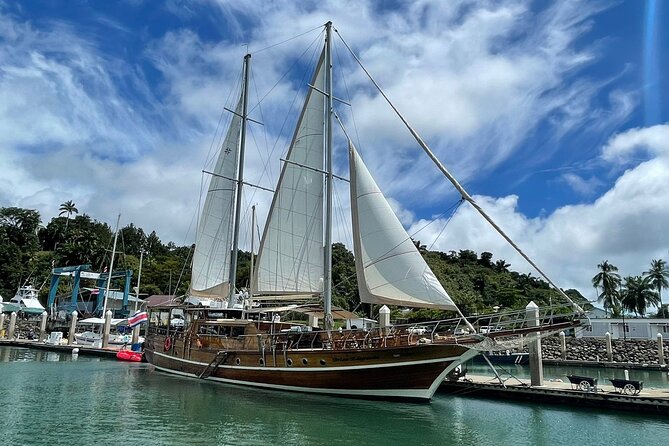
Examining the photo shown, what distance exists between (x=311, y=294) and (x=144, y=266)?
74.5 meters

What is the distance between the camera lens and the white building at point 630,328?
59125 mm

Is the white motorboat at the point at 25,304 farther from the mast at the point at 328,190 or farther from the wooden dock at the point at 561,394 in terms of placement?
the wooden dock at the point at 561,394

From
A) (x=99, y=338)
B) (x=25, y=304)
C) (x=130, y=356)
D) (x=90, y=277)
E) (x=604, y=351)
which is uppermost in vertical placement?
(x=90, y=277)

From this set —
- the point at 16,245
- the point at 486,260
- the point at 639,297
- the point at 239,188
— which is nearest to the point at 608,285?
the point at 639,297

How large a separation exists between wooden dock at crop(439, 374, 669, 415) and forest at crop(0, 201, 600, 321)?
114 ft

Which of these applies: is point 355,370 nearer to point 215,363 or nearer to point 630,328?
point 215,363

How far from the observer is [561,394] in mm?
23266

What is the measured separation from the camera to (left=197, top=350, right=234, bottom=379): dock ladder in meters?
27.7

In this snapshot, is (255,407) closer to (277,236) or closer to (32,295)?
(277,236)

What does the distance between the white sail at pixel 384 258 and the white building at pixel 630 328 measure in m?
47.2

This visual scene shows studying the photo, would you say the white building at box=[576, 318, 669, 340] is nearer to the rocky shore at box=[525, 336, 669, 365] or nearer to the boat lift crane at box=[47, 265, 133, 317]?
the rocky shore at box=[525, 336, 669, 365]

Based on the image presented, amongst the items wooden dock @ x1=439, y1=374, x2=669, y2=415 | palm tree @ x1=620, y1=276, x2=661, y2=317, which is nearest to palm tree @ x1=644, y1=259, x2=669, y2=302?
palm tree @ x1=620, y1=276, x2=661, y2=317

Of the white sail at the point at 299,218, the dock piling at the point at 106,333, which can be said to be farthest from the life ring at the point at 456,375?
the dock piling at the point at 106,333

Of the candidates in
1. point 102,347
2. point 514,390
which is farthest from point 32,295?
point 514,390
